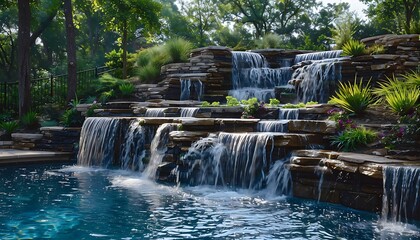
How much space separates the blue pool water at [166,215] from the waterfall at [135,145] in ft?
5.63

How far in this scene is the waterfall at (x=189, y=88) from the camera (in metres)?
14.5

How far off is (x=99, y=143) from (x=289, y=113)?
5.03 metres

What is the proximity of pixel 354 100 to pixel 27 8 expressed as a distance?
11385mm

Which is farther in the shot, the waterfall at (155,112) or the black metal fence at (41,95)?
the black metal fence at (41,95)

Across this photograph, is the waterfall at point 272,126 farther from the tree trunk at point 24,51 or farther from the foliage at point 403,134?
the tree trunk at point 24,51

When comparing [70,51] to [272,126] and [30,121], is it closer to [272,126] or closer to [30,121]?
[30,121]

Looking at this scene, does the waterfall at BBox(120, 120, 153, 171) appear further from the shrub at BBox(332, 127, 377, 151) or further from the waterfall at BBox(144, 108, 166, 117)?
the shrub at BBox(332, 127, 377, 151)

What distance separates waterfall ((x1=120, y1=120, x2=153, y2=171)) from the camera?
1023 cm

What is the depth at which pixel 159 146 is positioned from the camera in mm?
9547

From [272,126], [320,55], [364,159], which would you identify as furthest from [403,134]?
[320,55]

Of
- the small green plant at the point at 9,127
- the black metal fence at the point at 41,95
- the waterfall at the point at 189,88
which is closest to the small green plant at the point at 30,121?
the small green plant at the point at 9,127

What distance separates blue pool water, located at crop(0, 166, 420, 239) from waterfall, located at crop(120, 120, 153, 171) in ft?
5.63

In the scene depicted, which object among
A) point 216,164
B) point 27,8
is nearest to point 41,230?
point 216,164

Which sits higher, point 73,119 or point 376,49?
point 376,49
